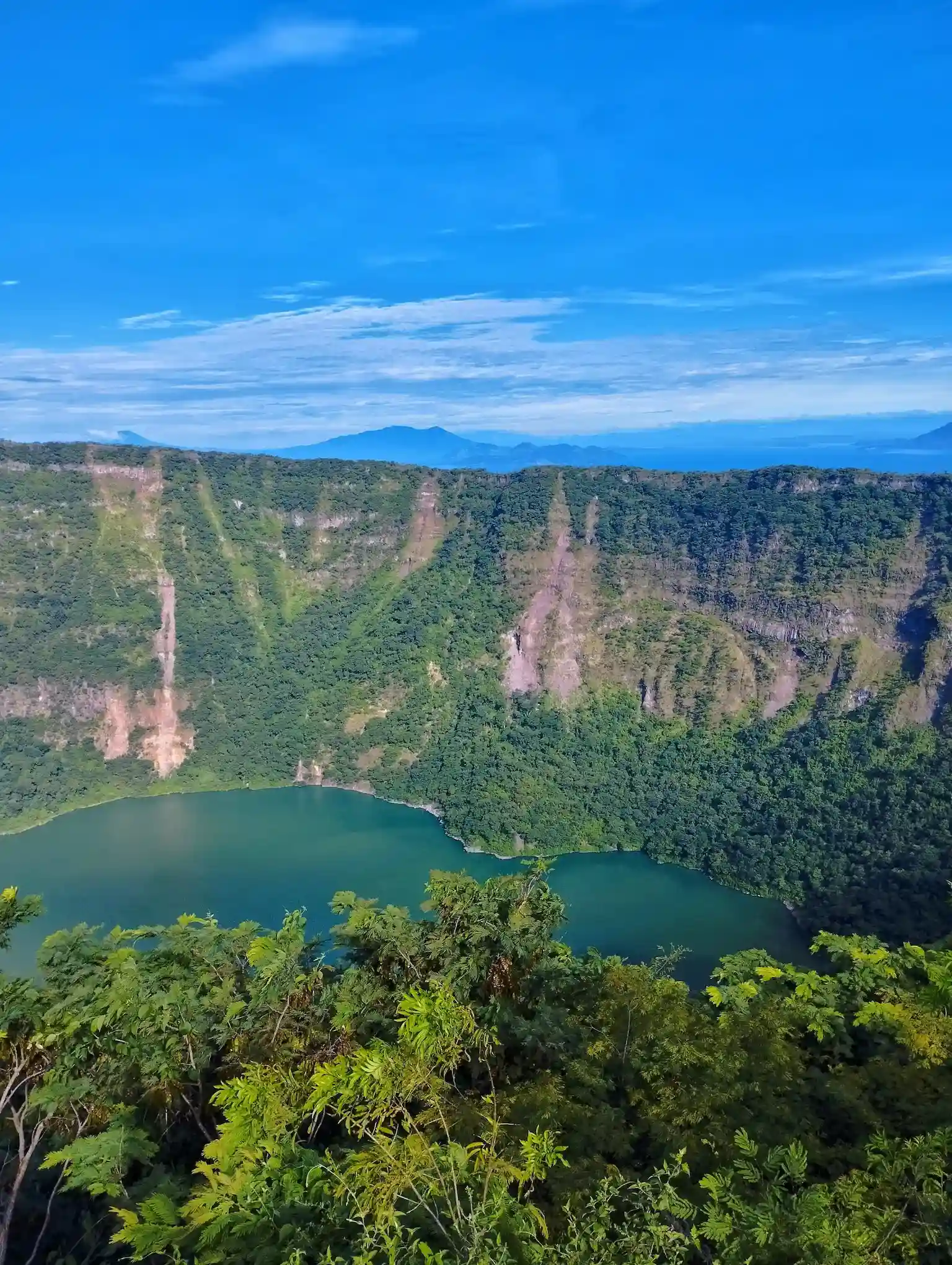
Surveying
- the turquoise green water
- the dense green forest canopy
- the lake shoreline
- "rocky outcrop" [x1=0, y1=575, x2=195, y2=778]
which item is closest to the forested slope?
"rocky outcrop" [x1=0, y1=575, x2=195, y2=778]

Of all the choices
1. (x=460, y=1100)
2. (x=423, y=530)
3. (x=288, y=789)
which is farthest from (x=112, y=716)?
(x=460, y=1100)

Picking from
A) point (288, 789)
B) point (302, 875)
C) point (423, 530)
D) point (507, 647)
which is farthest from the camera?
point (423, 530)

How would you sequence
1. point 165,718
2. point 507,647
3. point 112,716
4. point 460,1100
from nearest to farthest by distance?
1. point 460,1100
2. point 112,716
3. point 507,647
4. point 165,718

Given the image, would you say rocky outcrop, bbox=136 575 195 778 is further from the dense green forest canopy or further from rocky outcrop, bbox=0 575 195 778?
the dense green forest canopy

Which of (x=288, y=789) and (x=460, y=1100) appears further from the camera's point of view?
(x=288, y=789)

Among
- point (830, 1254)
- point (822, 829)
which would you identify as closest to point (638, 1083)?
point (830, 1254)

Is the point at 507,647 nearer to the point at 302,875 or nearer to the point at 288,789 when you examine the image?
the point at 288,789
